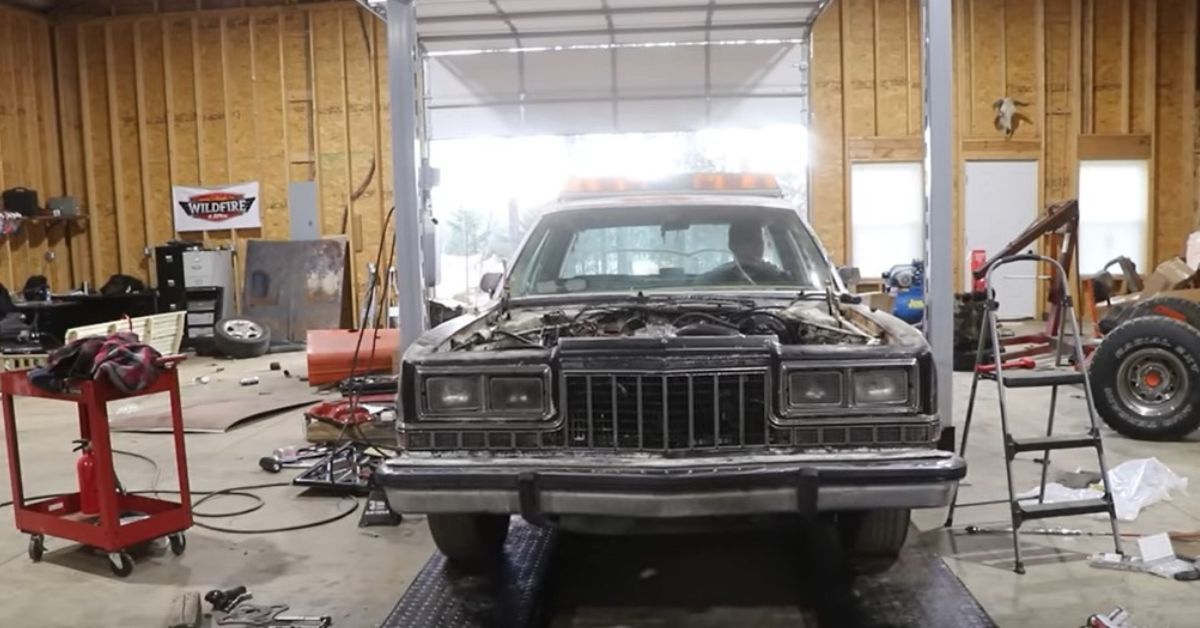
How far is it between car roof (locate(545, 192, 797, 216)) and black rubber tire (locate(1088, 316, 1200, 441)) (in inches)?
111

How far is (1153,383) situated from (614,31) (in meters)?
5.31

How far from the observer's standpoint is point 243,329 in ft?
41.8

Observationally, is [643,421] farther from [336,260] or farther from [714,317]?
[336,260]

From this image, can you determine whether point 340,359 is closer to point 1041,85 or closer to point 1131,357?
point 1131,357

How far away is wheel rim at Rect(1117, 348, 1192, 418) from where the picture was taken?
20.3 feet

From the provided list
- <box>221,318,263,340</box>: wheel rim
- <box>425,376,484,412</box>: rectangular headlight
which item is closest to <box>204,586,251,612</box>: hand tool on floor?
<box>425,376,484,412</box>: rectangular headlight

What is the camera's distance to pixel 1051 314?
29.1ft

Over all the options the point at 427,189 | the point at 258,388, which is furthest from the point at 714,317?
the point at 258,388

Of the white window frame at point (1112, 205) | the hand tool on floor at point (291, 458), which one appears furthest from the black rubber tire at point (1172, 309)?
the white window frame at point (1112, 205)

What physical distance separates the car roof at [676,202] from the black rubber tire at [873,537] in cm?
169

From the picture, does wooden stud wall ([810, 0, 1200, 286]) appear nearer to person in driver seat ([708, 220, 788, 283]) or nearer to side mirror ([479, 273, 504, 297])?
person in driver seat ([708, 220, 788, 283])

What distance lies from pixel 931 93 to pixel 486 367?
272 centimetres

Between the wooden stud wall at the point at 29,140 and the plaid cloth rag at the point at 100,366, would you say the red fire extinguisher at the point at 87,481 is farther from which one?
the wooden stud wall at the point at 29,140

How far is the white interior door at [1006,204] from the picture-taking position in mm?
13609
